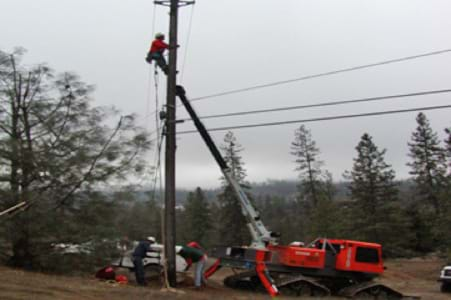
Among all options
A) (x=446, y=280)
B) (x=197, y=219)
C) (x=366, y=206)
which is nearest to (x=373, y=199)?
(x=366, y=206)

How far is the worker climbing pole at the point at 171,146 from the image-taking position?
1505 cm

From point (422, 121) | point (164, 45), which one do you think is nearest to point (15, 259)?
point (164, 45)

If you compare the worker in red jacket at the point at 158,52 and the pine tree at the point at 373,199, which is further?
the pine tree at the point at 373,199

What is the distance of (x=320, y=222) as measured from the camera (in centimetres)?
4675

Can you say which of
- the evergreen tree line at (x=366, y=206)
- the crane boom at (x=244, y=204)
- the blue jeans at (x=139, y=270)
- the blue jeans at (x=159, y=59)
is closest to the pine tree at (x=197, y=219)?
the evergreen tree line at (x=366, y=206)

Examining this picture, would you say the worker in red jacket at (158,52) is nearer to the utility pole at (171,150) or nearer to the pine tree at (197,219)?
the utility pole at (171,150)

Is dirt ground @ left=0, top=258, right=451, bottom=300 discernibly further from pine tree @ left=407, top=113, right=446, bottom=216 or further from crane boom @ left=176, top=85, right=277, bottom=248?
pine tree @ left=407, top=113, right=446, bottom=216

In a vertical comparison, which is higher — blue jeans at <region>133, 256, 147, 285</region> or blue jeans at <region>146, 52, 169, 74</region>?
blue jeans at <region>146, 52, 169, 74</region>

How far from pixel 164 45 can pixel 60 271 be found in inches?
311

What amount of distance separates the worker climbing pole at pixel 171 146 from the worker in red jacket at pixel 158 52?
30 millimetres

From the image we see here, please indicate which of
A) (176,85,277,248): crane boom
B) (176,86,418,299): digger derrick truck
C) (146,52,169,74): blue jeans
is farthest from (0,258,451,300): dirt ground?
(146,52,169,74): blue jeans

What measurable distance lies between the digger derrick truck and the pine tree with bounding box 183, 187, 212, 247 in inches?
1678

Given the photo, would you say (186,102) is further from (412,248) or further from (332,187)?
(332,187)

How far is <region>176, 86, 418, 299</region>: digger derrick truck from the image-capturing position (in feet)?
53.6
